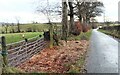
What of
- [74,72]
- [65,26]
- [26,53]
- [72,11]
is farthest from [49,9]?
[72,11]

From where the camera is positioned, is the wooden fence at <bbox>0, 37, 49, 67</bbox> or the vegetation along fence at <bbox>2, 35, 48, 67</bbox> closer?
the vegetation along fence at <bbox>2, 35, 48, 67</bbox>

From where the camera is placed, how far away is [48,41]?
2294 centimetres

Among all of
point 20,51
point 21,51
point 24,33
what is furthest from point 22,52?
point 24,33

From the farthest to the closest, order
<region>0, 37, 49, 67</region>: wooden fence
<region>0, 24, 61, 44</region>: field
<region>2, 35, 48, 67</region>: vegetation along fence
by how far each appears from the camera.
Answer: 1. <region>0, 24, 61, 44</region>: field
2. <region>0, 37, 49, 67</region>: wooden fence
3. <region>2, 35, 48, 67</region>: vegetation along fence

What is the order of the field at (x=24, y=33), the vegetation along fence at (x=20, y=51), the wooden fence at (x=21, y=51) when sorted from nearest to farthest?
the vegetation along fence at (x=20, y=51)
the wooden fence at (x=21, y=51)
the field at (x=24, y=33)

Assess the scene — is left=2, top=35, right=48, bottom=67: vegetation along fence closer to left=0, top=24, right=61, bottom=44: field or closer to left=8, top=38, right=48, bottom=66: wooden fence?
left=8, top=38, right=48, bottom=66: wooden fence

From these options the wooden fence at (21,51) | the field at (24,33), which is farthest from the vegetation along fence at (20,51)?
the field at (24,33)

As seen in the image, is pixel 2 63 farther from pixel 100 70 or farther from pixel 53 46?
pixel 53 46

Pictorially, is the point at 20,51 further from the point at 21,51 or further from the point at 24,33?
the point at 24,33

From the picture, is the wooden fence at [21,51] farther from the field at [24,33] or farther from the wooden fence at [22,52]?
the field at [24,33]

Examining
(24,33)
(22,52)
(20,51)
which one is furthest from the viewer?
(24,33)

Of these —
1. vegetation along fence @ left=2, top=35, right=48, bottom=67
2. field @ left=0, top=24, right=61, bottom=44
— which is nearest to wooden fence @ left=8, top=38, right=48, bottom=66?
vegetation along fence @ left=2, top=35, right=48, bottom=67

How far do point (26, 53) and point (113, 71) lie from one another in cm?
486

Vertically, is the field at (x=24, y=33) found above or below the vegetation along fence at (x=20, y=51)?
below
